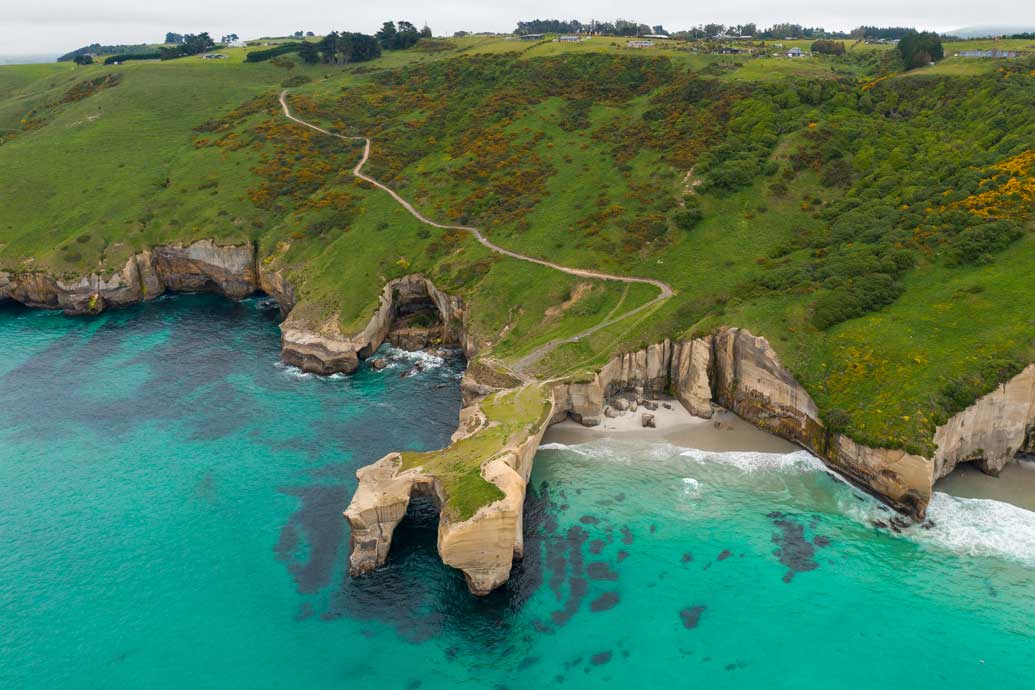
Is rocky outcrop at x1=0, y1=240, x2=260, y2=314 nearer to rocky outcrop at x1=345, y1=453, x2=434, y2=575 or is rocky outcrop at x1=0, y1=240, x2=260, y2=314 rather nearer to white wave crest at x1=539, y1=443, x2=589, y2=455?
white wave crest at x1=539, y1=443, x2=589, y2=455

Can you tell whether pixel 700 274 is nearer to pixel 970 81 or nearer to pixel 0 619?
pixel 970 81

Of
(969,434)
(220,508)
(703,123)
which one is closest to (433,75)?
(703,123)

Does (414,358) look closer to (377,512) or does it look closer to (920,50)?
(377,512)

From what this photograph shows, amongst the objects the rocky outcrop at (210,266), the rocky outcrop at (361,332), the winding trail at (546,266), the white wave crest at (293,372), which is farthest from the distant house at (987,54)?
the rocky outcrop at (210,266)

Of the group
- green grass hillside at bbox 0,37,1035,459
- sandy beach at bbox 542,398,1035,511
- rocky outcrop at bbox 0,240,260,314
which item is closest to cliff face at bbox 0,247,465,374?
rocky outcrop at bbox 0,240,260,314

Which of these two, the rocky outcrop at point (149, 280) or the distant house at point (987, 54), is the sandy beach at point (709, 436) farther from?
the distant house at point (987, 54)

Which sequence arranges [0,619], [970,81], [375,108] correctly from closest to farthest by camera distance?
[0,619] < [970,81] < [375,108]

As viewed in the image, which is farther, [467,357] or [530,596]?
[467,357]
